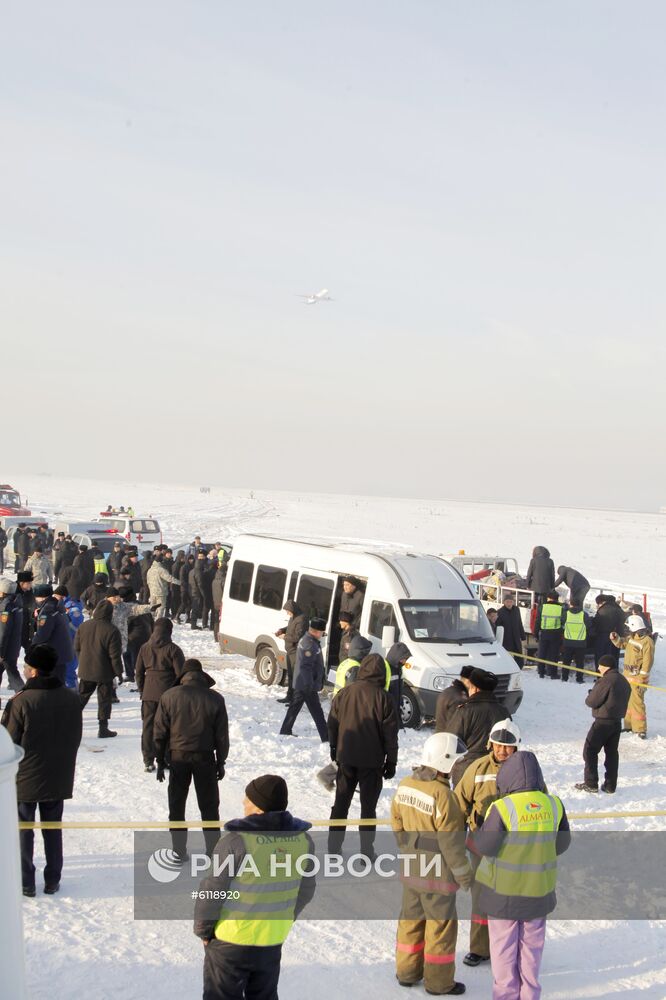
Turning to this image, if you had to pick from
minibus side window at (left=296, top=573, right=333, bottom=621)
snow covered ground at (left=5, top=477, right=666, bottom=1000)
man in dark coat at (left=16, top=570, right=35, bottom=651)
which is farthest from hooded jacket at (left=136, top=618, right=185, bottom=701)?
minibus side window at (left=296, top=573, right=333, bottom=621)

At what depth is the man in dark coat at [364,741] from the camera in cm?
721

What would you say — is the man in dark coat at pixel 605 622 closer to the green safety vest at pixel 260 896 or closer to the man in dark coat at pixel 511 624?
the man in dark coat at pixel 511 624

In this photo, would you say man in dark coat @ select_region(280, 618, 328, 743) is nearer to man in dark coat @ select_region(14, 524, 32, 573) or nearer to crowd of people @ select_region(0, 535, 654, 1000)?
crowd of people @ select_region(0, 535, 654, 1000)

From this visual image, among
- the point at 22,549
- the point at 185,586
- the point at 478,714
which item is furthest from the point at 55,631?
the point at 22,549

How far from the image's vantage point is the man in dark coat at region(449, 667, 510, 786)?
7535mm

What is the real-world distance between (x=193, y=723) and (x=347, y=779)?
1.48 metres

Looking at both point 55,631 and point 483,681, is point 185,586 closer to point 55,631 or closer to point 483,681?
point 55,631

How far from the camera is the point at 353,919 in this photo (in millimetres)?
6293

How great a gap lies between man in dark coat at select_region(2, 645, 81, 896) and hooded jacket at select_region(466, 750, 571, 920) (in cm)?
313

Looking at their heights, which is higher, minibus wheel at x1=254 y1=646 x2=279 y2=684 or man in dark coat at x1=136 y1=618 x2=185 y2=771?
man in dark coat at x1=136 y1=618 x2=185 y2=771

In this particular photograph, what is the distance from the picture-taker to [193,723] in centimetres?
683

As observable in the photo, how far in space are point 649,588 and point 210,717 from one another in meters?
30.4

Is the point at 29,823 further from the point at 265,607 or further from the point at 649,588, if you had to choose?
the point at 649,588

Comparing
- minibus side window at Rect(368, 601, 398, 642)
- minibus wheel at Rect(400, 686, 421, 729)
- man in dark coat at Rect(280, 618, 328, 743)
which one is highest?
minibus side window at Rect(368, 601, 398, 642)
